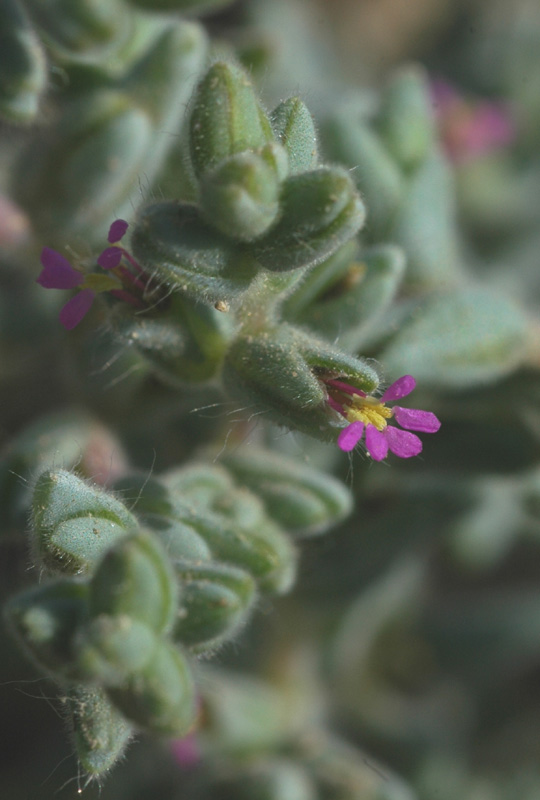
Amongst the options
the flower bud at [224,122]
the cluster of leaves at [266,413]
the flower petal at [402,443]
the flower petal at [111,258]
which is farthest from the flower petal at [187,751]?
the flower bud at [224,122]

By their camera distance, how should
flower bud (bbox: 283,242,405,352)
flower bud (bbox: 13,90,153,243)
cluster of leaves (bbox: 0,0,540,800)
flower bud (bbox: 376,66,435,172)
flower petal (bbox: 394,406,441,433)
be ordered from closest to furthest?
1. cluster of leaves (bbox: 0,0,540,800)
2. flower petal (bbox: 394,406,441,433)
3. flower bud (bbox: 283,242,405,352)
4. flower bud (bbox: 13,90,153,243)
5. flower bud (bbox: 376,66,435,172)

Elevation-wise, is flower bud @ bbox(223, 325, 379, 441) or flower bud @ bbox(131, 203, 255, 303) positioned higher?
flower bud @ bbox(131, 203, 255, 303)

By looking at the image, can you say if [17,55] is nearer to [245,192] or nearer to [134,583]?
[245,192]

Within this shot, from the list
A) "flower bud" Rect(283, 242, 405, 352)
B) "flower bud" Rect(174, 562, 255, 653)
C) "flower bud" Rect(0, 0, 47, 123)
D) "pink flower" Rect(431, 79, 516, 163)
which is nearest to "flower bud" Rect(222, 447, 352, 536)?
"flower bud" Rect(283, 242, 405, 352)

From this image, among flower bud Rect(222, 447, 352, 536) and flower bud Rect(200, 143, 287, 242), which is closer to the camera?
flower bud Rect(200, 143, 287, 242)

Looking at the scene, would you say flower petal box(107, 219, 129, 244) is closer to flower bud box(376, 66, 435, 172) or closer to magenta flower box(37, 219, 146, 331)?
magenta flower box(37, 219, 146, 331)

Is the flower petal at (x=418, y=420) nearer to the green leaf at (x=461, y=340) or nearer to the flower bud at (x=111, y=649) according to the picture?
the flower bud at (x=111, y=649)

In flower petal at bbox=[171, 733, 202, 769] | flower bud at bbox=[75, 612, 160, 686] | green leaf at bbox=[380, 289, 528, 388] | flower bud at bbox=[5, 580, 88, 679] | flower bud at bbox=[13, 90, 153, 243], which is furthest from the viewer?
flower petal at bbox=[171, 733, 202, 769]
